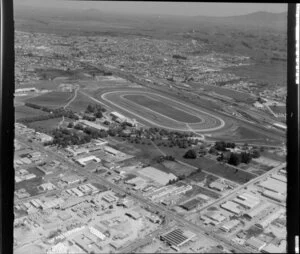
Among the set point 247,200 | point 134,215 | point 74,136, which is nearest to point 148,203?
point 134,215

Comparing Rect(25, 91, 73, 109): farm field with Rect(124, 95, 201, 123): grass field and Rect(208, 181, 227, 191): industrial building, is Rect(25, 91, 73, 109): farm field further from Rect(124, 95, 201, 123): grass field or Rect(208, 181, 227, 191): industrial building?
Rect(208, 181, 227, 191): industrial building

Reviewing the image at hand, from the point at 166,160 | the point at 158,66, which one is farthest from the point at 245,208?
the point at 158,66

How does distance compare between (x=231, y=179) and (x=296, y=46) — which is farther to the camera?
(x=231, y=179)

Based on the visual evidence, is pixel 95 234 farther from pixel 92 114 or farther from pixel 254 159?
pixel 254 159

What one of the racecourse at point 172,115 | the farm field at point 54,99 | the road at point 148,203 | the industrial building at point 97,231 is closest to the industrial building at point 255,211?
the road at point 148,203

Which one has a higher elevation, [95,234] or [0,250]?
[0,250]

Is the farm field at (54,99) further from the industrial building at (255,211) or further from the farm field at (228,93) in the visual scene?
the industrial building at (255,211)

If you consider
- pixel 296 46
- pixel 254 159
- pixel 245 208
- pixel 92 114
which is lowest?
pixel 245 208
